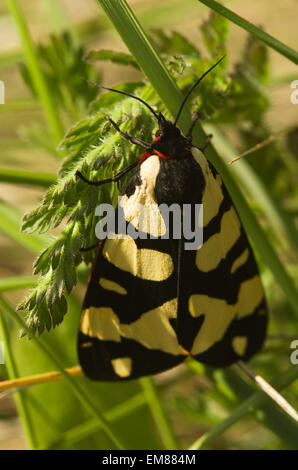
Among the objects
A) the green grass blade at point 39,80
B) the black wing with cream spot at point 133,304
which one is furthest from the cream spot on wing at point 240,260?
the green grass blade at point 39,80

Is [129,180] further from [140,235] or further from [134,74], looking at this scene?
[134,74]

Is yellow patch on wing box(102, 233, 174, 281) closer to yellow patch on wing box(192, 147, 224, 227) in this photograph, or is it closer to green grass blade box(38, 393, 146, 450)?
yellow patch on wing box(192, 147, 224, 227)

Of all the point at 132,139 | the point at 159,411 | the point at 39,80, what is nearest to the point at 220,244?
the point at 132,139

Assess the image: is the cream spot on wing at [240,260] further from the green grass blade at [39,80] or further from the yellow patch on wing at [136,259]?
the green grass blade at [39,80]

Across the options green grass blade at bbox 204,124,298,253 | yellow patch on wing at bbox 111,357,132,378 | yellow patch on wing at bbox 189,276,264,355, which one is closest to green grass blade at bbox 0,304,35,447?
yellow patch on wing at bbox 111,357,132,378

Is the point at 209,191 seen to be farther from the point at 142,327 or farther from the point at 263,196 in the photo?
the point at 263,196
